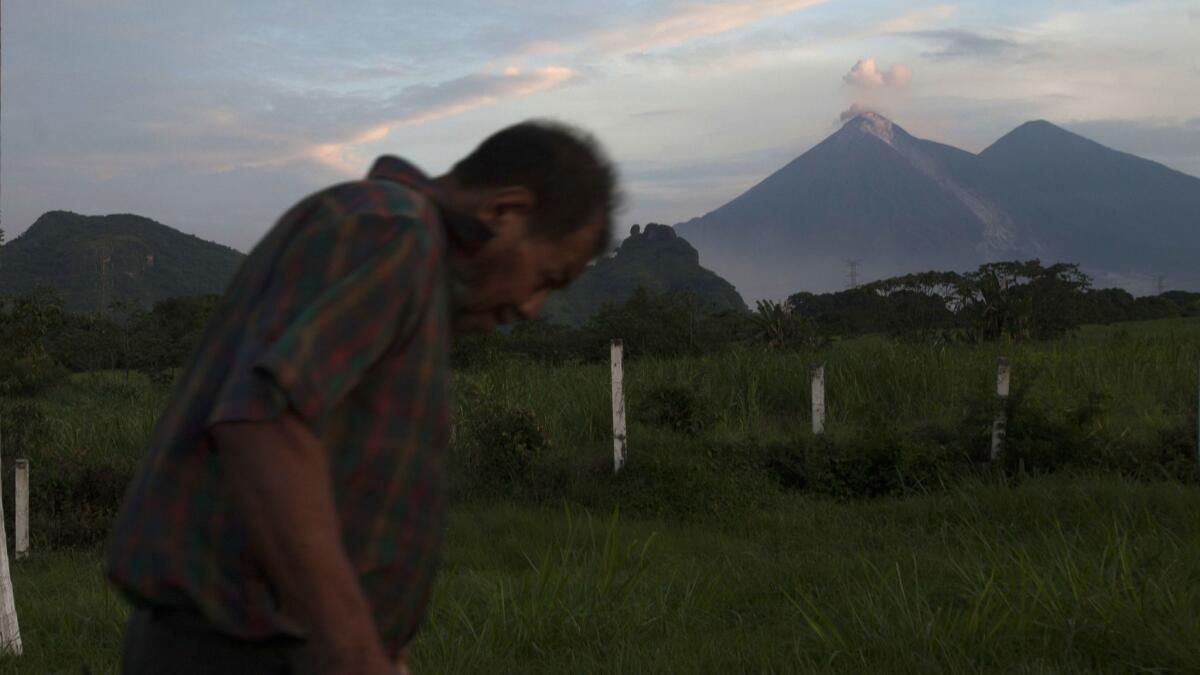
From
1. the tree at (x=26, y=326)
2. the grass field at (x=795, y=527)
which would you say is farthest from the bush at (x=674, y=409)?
the tree at (x=26, y=326)

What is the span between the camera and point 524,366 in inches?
612

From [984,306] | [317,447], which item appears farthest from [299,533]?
[984,306]

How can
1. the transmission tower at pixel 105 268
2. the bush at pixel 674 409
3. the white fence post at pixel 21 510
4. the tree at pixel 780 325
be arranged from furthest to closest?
the transmission tower at pixel 105 268 < the tree at pixel 780 325 < the bush at pixel 674 409 < the white fence post at pixel 21 510

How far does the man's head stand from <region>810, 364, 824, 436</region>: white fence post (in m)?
9.38

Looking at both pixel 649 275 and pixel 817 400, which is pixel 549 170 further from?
pixel 649 275

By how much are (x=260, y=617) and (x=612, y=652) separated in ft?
10.5

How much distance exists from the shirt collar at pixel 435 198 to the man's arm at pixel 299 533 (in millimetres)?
328

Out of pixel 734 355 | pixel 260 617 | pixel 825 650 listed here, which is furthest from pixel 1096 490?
pixel 260 617

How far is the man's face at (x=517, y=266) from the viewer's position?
1.43 meters

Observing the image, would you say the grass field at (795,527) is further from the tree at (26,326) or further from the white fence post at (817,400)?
the tree at (26,326)

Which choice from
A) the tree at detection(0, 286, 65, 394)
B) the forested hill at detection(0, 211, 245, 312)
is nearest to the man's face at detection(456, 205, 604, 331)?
the tree at detection(0, 286, 65, 394)

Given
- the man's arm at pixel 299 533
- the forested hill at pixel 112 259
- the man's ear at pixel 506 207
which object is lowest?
the man's arm at pixel 299 533

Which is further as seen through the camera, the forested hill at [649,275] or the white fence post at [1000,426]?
the forested hill at [649,275]

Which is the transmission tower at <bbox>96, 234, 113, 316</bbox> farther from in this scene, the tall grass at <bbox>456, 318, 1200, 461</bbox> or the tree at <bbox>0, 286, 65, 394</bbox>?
the tree at <bbox>0, 286, 65, 394</bbox>
